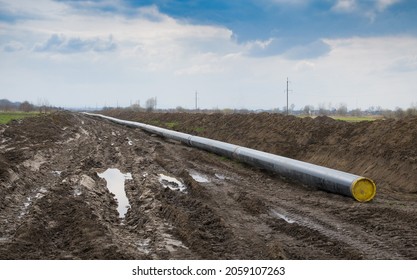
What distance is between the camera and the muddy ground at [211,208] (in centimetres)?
728

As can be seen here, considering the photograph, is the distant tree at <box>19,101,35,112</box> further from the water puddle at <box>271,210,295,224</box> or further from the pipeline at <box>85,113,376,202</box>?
the water puddle at <box>271,210,295,224</box>

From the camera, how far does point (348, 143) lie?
1803 centimetres

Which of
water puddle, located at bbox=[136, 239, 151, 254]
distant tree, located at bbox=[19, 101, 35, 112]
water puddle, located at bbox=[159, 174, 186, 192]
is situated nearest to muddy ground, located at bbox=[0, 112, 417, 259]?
water puddle, located at bbox=[136, 239, 151, 254]

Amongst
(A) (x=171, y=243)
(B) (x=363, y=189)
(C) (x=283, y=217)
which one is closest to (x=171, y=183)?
(C) (x=283, y=217)

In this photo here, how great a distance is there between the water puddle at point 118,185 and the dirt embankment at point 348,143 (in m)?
7.52

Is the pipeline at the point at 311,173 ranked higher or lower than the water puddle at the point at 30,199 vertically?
A: higher

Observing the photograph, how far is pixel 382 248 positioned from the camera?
7.39 meters

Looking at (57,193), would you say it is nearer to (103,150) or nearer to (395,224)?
(395,224)

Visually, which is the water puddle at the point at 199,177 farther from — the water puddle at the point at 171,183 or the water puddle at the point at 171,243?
the water puddle at the point at 171,243

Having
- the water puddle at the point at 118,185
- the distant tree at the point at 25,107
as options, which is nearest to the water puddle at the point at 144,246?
the water puddle at the point at 118,185

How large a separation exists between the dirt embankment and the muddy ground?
0.20ft

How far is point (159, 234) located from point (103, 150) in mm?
14210

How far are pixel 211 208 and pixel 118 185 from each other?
4346 millimetres

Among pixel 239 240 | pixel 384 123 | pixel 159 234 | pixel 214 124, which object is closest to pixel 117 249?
pixel 159 234
